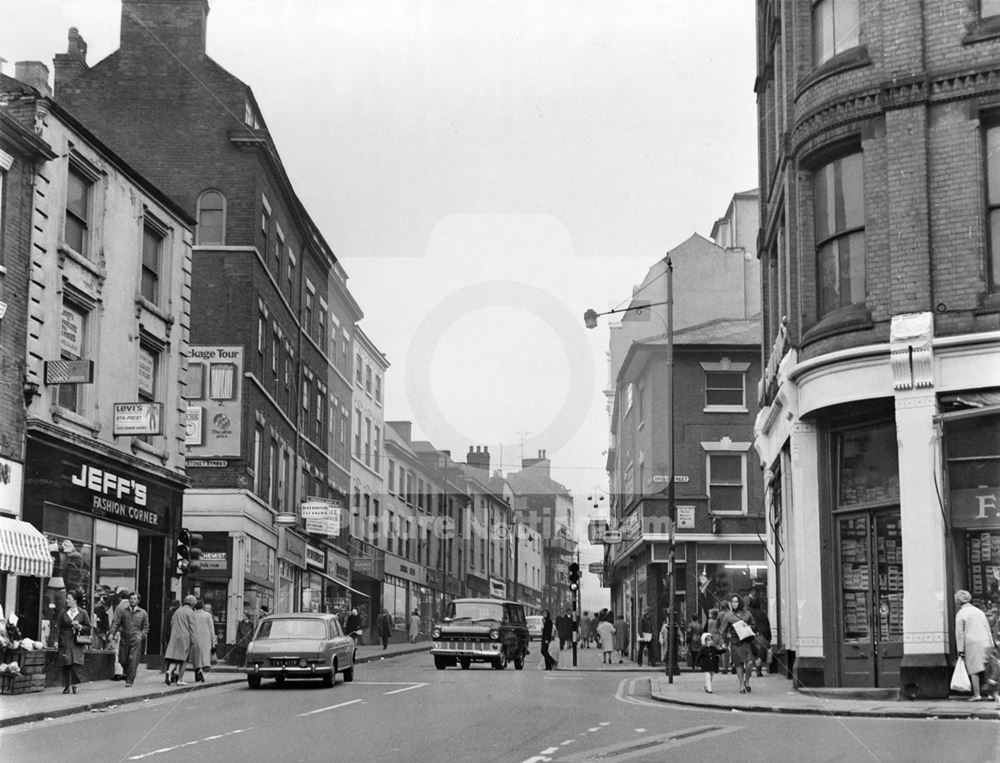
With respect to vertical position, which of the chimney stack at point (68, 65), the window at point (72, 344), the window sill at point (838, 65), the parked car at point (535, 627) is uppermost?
the chimney stack at point (68, 65)

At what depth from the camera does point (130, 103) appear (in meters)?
41.8

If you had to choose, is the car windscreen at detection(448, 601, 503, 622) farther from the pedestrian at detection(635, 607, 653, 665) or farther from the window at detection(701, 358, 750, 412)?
the window at detection(701, 358, 750, 412)

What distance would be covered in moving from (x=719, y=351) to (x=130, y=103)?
21.0 m

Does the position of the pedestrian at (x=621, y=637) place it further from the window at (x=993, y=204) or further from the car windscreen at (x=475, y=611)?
the window at (x=993, y=204)

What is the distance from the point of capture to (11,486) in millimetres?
24125

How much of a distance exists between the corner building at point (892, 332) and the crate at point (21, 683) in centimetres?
1303

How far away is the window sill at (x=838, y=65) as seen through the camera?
22.6 metres

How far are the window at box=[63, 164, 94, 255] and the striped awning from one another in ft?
21.0

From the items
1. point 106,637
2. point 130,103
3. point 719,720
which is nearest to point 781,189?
point 719,720

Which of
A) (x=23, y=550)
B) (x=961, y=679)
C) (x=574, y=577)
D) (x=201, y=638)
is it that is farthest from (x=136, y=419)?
(x=961, y=679)

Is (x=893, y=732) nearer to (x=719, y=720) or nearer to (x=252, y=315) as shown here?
(x=719, y=720)

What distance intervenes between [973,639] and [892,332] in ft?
16.2

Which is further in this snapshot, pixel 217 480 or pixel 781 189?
pixel 217 480

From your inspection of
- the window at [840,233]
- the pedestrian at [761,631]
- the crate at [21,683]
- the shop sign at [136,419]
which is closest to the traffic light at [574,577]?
the pedestrian at [761,631]
